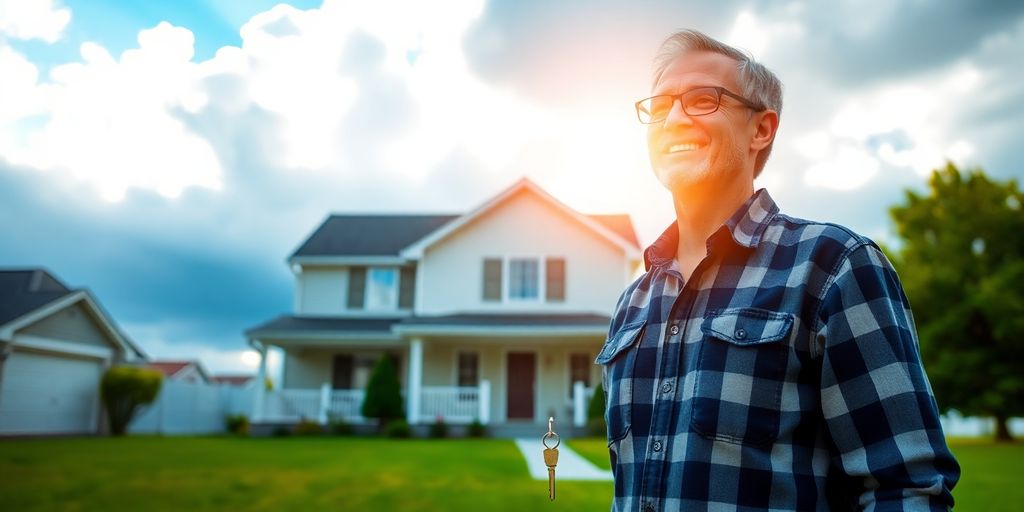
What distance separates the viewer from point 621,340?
61.6 inches

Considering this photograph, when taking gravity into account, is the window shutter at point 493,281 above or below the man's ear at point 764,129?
above

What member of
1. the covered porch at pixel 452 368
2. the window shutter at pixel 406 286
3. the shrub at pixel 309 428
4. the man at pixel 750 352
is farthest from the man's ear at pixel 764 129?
the window shutter at pixel 406 286

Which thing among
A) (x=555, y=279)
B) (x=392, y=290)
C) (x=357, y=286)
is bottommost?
(x=392, y=290)

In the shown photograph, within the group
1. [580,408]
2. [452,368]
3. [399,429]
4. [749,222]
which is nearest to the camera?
[749,222]

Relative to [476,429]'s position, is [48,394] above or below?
above

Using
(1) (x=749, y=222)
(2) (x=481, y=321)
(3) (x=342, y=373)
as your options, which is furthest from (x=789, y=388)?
(3) (x=342, y=373)

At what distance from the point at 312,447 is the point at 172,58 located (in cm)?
1191

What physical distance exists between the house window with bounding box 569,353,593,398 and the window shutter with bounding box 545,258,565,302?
1.77m

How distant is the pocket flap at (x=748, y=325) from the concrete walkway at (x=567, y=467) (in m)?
5.85

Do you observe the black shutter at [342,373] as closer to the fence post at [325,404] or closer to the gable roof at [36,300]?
the fence post at [325,404]

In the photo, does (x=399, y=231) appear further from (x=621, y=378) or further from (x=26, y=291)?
(x=621, y=378)

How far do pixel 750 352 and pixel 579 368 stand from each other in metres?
17.4

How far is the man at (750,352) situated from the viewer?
43.7 inches

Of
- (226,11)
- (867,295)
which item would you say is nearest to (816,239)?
(867,295)
